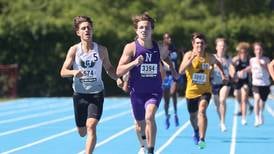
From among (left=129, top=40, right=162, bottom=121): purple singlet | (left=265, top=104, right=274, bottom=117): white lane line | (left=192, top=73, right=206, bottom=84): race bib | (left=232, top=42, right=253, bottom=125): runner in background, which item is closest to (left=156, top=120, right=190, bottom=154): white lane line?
(left=192, top=73, right=206, bottom=84): race bib

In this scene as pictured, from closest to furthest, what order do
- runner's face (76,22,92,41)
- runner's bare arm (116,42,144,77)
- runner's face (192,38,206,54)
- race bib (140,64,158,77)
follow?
runner's face (76,22,92,41) → runner's bare arm (116,42,144,77) → race bib (140,64,158,77) → runner's face (192,38,206,54)

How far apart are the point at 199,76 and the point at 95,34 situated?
2314cm

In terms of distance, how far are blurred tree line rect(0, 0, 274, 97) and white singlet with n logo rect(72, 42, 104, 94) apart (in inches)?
1001

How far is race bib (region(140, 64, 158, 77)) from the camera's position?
11.1 metres

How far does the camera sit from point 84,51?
1063 cm

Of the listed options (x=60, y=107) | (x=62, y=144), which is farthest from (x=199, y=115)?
(x=60, y=107)

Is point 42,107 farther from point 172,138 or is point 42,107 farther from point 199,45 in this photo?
point 199,45

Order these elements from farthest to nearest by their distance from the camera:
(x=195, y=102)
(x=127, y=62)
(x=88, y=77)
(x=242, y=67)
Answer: (x=242, y=67) → (x=195, y=102) → (x=127, y=62) → (x=88, y=77)

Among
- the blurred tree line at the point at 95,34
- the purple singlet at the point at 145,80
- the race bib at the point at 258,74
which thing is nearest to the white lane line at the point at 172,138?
the race bib at the point at 258,74

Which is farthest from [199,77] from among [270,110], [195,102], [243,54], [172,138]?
[270,110]

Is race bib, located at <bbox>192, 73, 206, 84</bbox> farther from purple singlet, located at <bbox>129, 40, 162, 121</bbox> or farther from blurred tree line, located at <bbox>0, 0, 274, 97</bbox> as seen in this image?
blurred tree line, located at <bbox>0, 0, 274, 97</bbox>

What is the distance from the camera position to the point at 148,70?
11172mm

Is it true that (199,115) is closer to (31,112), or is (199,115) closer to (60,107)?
(31,112)

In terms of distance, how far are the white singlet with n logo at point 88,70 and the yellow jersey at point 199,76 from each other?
3495 millimetres
